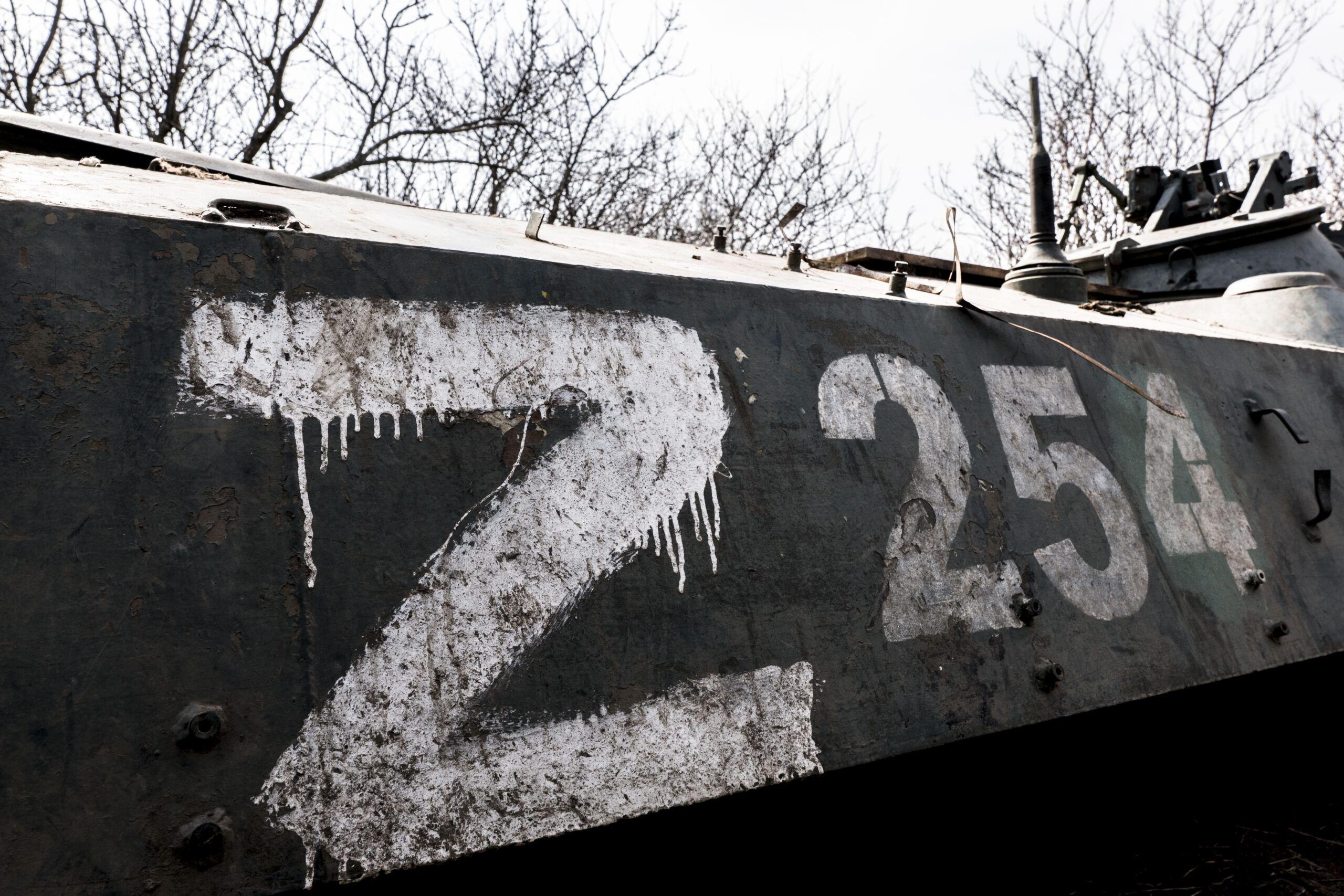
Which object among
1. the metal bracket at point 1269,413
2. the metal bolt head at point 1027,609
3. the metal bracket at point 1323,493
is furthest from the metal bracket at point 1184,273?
the metal bolt head at point 1027,609

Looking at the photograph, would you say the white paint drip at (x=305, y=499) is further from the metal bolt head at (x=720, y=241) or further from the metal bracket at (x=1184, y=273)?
the metal bracket at (x=1184, y=273)

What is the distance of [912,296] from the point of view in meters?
2.44

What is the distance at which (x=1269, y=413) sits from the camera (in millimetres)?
2795

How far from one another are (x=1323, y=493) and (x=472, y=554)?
229cm

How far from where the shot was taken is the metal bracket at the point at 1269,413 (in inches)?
106

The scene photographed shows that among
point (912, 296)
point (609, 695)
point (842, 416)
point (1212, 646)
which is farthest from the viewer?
point (912, 296)

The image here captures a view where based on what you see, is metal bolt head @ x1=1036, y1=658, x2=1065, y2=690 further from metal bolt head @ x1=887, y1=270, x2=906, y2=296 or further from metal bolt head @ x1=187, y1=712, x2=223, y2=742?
metal bolt head @ x1=187, y1=712, x2=223, y2=742

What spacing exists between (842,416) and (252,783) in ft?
3.78

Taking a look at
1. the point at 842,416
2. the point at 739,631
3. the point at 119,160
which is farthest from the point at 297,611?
the point at 119,160

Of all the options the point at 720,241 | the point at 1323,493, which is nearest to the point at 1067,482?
the point at 1323,493

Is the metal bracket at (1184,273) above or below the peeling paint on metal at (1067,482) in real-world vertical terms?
above

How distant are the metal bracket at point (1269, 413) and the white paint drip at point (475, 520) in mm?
1754

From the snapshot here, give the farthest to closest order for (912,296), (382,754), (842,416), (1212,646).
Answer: (912,296) < (1212,646) < (842,416) < (382,754)

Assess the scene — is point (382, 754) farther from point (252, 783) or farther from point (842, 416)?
point (842, 416)
